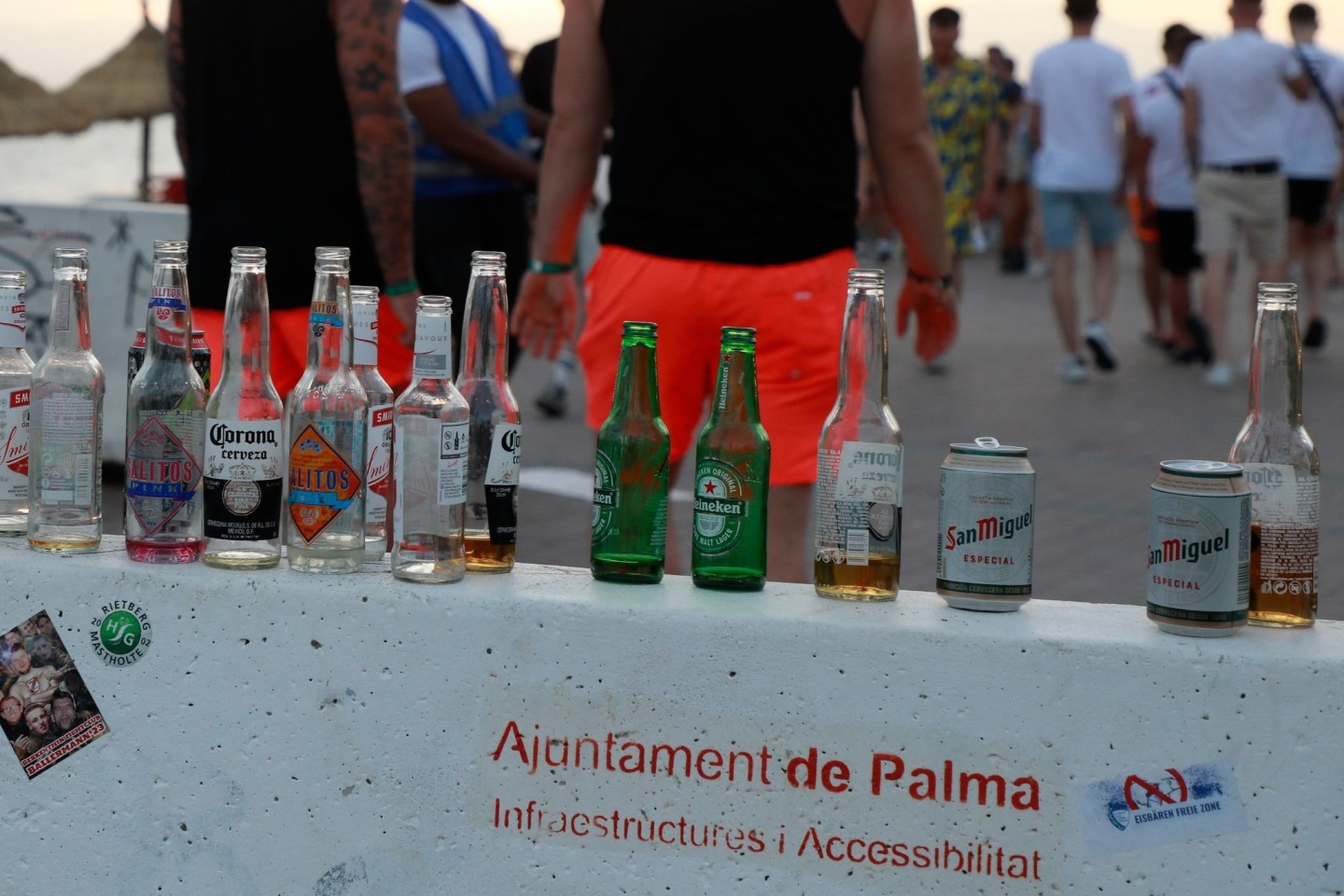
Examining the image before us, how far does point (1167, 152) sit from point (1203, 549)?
9.49 metres

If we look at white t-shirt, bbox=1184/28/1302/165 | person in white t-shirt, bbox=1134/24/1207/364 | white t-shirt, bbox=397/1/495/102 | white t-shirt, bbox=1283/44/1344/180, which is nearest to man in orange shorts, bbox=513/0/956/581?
white t-shirt, bbox=397/1/495/102

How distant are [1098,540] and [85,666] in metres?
4.60

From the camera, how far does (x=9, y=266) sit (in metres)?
6.80

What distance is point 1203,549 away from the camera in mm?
2381

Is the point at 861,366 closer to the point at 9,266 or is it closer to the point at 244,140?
the point at 244,140

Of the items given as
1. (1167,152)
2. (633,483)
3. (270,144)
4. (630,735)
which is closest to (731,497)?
(633,483)

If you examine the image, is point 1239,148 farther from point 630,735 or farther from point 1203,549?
point 630,735

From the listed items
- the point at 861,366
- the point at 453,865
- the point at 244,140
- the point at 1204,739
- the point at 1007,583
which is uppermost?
the point at 244,140

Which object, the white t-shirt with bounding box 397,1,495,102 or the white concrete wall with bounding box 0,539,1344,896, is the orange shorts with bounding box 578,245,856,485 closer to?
the white concrete wall with bounding box 0,539,1344,896

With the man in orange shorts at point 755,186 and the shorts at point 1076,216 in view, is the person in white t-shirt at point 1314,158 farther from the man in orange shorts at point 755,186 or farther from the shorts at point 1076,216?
the man in orange shorts at point 755,186

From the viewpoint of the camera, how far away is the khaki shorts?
10.2m

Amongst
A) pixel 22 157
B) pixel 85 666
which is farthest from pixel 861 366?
pixel 22 157

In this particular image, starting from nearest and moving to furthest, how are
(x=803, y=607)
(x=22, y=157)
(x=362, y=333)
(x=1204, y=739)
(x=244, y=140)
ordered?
(x=1204, y=739)
(x=803, y=607)
(x=362, y=333)
(x=244, y=140)
(x=22, y=157)

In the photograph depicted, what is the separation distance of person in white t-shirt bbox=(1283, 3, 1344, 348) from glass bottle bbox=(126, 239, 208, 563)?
9547 millimetres
